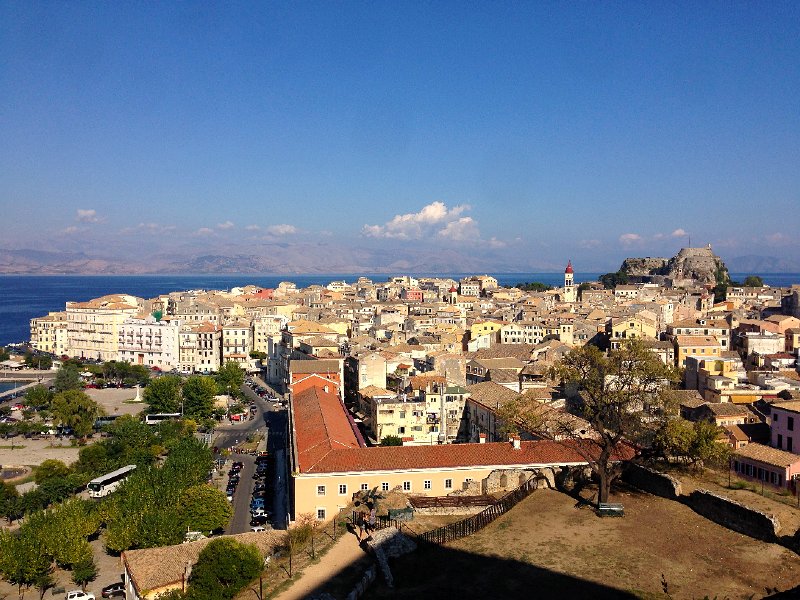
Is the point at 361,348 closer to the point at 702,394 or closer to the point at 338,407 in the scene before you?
the point at 338,407

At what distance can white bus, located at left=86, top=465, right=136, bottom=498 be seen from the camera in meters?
36.4

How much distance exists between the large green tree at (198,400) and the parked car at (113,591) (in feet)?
92.0

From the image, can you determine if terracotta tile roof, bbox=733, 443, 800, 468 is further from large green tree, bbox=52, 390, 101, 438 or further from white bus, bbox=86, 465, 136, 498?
large green tree, bbox=52, 390, 101, 438

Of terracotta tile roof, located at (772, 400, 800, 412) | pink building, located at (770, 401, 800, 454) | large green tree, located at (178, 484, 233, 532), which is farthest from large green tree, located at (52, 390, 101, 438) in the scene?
terracotta tile roof, located at (772, 400, 800, 412)

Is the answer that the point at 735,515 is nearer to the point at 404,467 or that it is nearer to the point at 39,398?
the point at 404,467

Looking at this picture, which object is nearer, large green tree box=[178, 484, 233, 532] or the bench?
the bench

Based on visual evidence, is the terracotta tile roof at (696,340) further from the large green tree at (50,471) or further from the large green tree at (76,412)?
the large green tree at (76,412)

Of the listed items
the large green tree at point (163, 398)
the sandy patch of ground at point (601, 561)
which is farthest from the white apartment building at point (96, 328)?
the sandy patch of ground at point (601, 561)

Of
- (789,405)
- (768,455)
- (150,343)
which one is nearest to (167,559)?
(768,455)

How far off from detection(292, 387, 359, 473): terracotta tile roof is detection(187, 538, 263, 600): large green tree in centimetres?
696

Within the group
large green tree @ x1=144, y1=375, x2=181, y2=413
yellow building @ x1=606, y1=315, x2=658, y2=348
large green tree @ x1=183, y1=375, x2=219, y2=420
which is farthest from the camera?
yellow building @ x1=606, y1=315, x2=658, y2=348

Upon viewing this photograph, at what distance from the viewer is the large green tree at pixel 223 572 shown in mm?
20156

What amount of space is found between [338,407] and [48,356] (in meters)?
66.9

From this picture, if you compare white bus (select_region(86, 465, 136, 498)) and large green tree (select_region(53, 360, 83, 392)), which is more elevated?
large green tree (select_region(53, 360, 83, 392))
